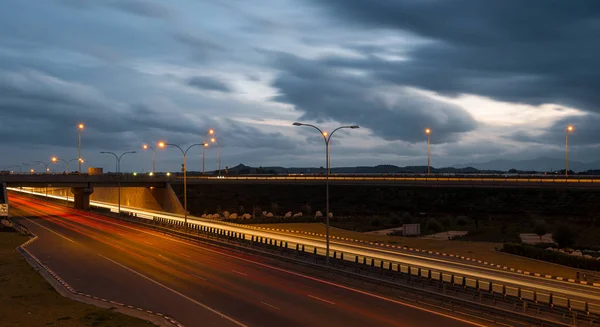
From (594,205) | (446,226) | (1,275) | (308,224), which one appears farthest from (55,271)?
(594,205)

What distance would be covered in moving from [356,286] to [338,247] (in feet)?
80.1

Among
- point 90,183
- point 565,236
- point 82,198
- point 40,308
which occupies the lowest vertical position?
point 565,236

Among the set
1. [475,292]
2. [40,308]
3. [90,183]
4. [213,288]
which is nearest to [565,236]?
[475,292]

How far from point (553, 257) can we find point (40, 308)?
4453cm

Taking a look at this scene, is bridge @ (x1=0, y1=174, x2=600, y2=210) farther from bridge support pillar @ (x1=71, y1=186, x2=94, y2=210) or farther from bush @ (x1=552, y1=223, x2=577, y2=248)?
bush @ (x1=552, y1=223, x2=577, y2=248)

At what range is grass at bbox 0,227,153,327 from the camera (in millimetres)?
25109

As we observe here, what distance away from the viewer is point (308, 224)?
92.9 metres

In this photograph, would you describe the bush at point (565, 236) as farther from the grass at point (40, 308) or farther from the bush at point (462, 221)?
the grass at point (40, 308)

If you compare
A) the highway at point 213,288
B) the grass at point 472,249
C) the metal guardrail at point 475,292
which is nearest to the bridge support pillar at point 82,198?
the grass at point 472,249

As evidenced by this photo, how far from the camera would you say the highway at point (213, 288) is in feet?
85.3

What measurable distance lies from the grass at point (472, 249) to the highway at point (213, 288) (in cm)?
2303

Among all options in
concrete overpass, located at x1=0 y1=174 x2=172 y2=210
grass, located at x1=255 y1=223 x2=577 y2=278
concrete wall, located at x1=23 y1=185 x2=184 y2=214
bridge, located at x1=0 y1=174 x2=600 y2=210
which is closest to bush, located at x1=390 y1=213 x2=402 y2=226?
bridge, located at x1=0 y1=174 x2=600 y2=210

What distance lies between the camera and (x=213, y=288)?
110ft

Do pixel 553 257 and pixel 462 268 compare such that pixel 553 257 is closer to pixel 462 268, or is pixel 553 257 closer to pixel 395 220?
pixel 462 268
